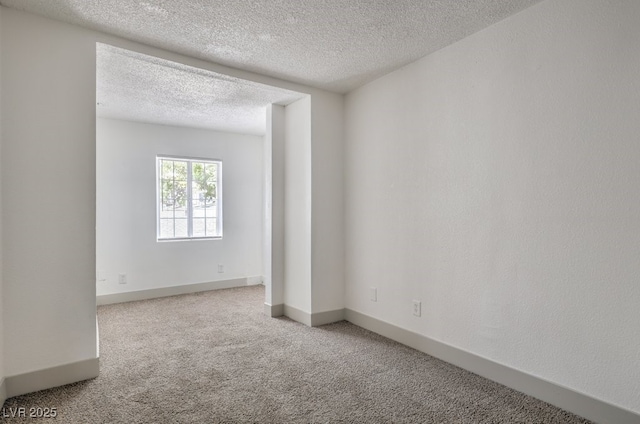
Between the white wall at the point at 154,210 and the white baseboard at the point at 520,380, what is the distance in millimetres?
2985

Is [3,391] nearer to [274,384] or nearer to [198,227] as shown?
[274,384]

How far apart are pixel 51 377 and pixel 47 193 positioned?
120 cm

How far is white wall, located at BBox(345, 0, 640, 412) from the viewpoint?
195 centimetres

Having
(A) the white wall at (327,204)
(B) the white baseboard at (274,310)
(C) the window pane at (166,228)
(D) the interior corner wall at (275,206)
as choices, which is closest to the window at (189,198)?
(C) the window pane at (166,228)

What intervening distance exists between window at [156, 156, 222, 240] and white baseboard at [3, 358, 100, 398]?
281 cm

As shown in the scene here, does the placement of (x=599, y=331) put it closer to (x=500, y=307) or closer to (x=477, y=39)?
(x=500, y=307)

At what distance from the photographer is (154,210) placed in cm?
504

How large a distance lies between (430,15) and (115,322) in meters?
4.07

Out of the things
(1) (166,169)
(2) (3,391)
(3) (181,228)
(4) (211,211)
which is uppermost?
(1) (166,169)

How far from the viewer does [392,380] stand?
2533 mm

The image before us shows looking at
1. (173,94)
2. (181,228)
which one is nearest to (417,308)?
(173,94)

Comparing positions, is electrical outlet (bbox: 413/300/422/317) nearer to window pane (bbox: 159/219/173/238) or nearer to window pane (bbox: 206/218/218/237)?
window pane (bbox: 206/218/218/237)

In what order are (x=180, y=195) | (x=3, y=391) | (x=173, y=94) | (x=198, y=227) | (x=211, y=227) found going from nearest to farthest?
→ 1. (x=3, y=391)
2. (x=173, y=94)
3. (x=180, y=195)
4. (x=198, y=227)
5. (x=211, y=227)

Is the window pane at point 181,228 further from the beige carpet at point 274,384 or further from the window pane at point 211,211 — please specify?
the beige carpet at point 274,384
